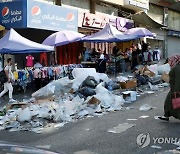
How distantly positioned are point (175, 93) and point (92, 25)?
17.7m

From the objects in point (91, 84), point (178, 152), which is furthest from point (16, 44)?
point (178, 152)

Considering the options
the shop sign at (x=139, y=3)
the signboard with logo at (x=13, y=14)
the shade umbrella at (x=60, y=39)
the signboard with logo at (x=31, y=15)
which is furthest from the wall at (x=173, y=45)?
the signboard with logo at (x=13, y=14)

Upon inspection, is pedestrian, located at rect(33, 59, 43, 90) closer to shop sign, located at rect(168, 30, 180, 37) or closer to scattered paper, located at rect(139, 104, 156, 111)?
scattered paper, located at rect(139, 104, 156, 111)

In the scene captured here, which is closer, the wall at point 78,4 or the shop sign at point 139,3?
the wall at point 78,4

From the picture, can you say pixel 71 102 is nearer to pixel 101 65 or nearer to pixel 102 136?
pixel 102 136

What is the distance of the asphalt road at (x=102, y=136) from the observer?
6.30m

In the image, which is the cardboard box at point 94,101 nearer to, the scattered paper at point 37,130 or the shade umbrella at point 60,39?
the scattered paper at point 37,130

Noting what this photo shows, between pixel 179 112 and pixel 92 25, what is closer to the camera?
pixel 179 112

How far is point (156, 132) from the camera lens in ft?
23.7

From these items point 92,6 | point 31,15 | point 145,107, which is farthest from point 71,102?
point 92,6

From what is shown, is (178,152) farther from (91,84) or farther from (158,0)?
(158,0)

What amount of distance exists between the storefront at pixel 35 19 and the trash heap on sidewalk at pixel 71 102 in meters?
6.29

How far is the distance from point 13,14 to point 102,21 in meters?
8.74

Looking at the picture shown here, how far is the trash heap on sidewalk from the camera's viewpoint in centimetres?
872
